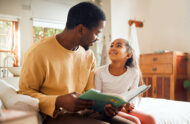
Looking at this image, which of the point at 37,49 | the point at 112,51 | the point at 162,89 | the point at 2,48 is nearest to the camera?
the point at 37,49

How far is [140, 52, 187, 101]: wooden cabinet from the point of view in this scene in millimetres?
2762

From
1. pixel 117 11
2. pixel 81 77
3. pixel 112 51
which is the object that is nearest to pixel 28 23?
pixel 117 11

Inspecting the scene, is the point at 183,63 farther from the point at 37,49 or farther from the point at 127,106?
the point at 37,49

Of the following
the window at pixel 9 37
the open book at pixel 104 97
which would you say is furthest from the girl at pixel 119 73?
the window at pixel 9 37

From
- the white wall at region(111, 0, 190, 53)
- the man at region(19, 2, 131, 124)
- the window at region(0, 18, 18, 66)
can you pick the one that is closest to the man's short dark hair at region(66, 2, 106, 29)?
the man at region(19, 2, 131, 124)

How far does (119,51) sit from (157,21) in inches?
89.4

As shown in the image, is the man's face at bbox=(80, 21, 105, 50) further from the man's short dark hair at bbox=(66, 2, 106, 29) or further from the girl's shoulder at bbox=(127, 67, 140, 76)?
the girl's shoulder at bbox=(127, 67, 140, 76)

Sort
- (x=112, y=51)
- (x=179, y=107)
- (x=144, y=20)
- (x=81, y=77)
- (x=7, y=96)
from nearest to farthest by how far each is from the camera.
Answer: (x=7, y=96) < (x=81, y=77) < (x=179, y=107) < (x=112, y=51) < (x=144, y=20)

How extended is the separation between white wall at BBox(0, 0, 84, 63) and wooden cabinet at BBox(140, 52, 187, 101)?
9.33 feet

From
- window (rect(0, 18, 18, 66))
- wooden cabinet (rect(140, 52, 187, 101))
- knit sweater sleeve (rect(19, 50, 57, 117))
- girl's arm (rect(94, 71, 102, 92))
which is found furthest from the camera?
window (rect(0, 18, 18, 66))

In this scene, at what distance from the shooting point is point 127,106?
1271 mm

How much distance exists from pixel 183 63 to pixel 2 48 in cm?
373

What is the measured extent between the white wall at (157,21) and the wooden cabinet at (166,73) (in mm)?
414

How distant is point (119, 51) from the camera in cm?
163
